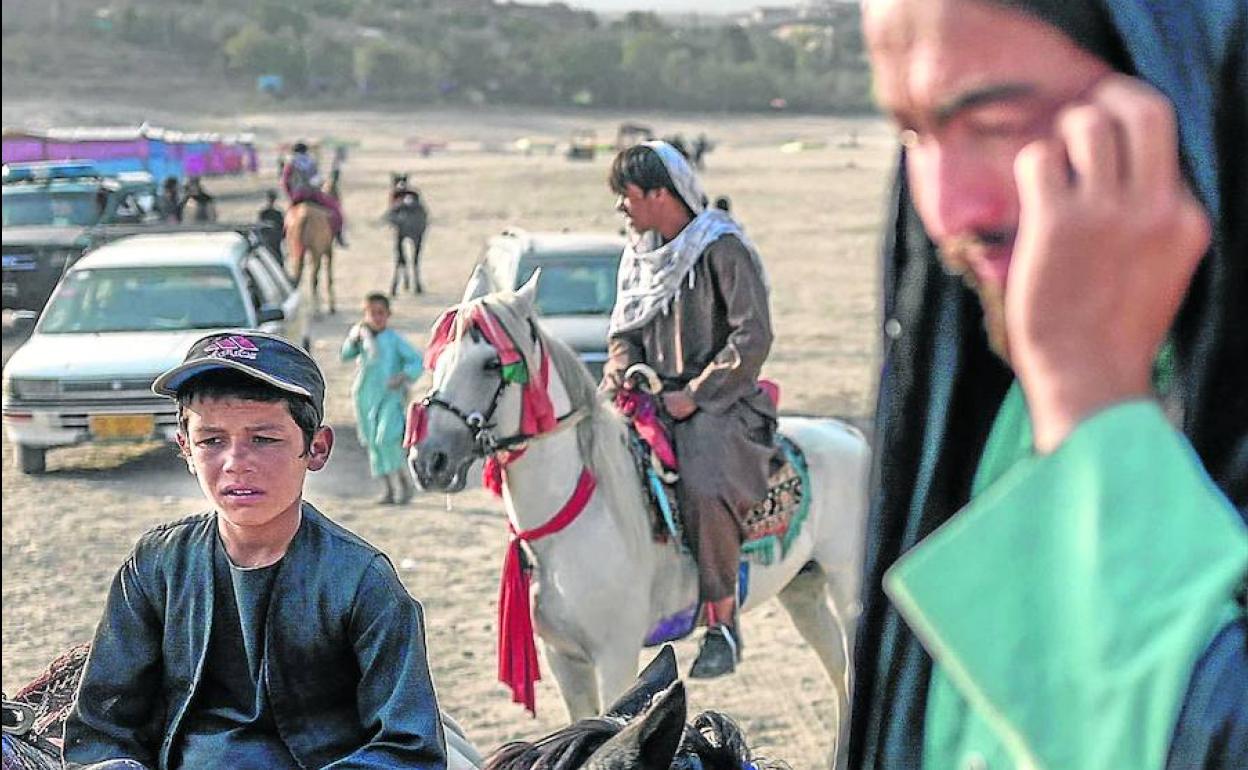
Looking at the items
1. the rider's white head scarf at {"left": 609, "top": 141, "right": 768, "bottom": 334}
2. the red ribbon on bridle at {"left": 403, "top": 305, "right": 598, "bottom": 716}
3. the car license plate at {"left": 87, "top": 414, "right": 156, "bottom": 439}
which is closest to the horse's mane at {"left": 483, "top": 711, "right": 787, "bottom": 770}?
the red ribbon on bridle at {"left": 403, "top": 305, "right": 598, "bottom": 716}

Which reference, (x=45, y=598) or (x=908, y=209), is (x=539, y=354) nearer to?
(x=908, y=209)

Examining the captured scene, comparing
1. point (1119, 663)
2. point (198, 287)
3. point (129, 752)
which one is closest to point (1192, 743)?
point (1119, 663)

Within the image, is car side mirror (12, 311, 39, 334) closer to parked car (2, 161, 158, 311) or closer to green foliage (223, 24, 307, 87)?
parked car (2, 161, 158, 311)

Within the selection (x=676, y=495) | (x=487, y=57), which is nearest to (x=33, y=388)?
(x=676, y=495)

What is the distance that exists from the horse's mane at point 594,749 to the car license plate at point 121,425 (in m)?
10.6

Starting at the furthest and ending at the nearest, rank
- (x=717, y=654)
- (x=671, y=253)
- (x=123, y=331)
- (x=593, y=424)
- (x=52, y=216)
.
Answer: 1. (x=52, y=216)
2. (x=123, y=331)
3. (x=717, y=654)
4. (x=671, y=253)
5. (x=593, y=424)

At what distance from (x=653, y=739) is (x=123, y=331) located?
11801mm

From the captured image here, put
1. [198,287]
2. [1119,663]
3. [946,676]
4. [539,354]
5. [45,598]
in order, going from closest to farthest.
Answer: [1119,663], [946,676], [539,354], [45,598], [198,287]

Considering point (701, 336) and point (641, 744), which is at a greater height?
point (641, 744)

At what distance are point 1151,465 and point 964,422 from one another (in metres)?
0.33

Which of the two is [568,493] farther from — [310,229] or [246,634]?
[310,229]

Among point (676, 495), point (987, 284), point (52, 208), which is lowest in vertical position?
point (52, 208)

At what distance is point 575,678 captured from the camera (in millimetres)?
5641

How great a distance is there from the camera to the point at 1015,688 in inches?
31.7
